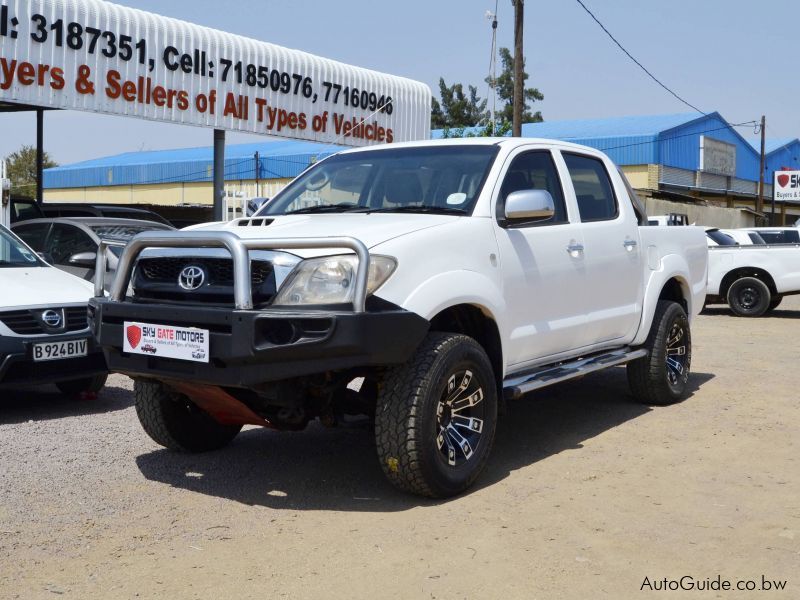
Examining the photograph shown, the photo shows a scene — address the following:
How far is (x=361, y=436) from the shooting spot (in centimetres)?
644

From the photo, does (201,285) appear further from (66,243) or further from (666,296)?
(66,243)

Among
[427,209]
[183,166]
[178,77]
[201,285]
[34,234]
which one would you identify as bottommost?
[201,285]

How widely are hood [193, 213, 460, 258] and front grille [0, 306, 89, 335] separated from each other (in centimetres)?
207

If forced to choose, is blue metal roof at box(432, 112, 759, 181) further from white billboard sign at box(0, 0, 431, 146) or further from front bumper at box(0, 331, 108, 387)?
front bumper at box(0, 331, 108, 387)

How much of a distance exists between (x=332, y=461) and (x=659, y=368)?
9.11 ft

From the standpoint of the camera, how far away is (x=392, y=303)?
4523 millimetres

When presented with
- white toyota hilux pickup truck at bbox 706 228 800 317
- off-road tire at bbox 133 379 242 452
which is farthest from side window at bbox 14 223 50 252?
white toyota hilux pickup truck at bbox 706 228 800 317

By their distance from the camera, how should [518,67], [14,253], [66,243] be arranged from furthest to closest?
[518,67], [66,243], [14,253]

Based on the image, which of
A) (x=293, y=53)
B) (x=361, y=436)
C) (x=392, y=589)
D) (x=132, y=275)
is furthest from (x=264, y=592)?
(x=293, y=53)

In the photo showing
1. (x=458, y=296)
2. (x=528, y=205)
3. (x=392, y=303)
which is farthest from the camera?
(x=528, y=205)

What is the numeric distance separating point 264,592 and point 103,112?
1194 centimetres

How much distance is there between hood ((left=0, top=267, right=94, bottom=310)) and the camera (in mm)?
6941

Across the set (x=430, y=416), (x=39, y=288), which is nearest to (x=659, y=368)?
(x=430, y=416)

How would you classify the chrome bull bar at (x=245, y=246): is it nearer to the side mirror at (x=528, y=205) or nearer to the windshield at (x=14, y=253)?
the side mirror at (x=528, y=205)
